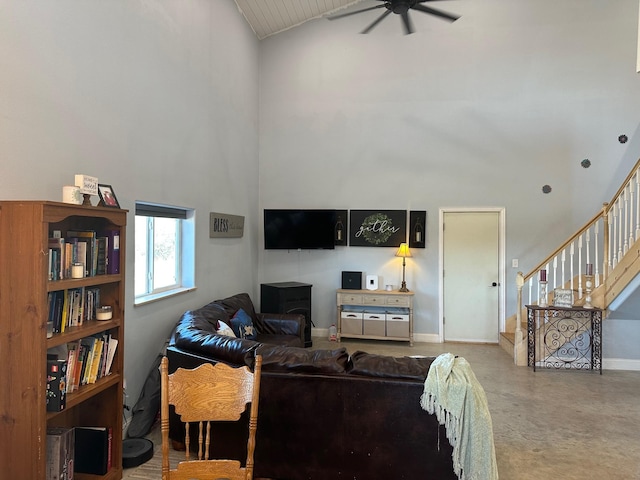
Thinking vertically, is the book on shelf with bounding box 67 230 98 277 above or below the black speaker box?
above

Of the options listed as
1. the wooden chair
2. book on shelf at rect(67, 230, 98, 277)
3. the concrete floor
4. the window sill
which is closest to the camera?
the wooden chair

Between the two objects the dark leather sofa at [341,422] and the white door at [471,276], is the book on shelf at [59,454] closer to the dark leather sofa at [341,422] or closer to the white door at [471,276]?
the dark leather sofa at [341,422]

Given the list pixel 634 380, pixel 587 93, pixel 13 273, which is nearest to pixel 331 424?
pixel 13 273

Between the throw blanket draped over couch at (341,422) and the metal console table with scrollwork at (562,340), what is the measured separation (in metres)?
3.27

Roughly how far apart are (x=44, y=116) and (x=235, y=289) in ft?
11.8

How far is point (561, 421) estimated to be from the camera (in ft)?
11.5

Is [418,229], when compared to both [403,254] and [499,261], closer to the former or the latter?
[403,254]

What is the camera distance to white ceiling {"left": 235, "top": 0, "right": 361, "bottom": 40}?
575 cm

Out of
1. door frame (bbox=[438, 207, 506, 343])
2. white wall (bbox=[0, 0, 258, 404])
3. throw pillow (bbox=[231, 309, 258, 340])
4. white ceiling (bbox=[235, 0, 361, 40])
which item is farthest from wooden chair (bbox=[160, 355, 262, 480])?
white ceiling (bbox=[235, 0, 361, 40])

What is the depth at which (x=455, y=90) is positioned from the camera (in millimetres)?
6121

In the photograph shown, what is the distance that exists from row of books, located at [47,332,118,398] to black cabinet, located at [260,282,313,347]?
3.36 m

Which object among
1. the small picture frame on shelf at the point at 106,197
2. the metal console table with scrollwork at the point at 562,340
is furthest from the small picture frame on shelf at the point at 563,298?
the small picture frame on shelf at the point at 106,197

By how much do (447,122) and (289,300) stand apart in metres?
3.61

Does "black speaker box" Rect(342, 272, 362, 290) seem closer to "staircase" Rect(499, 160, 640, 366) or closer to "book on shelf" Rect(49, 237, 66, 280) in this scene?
"staircase" Rect(499, 160, 640, 366)
